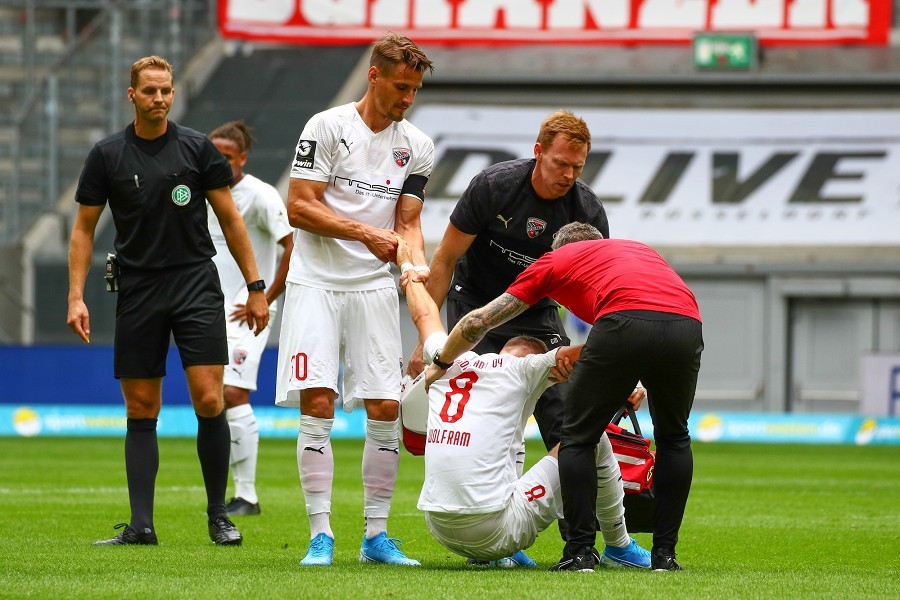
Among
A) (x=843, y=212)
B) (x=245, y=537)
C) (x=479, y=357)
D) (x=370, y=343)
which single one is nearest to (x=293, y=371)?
(x=370, y=343)

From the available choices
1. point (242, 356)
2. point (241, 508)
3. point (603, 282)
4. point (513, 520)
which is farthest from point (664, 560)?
point (242, 356)

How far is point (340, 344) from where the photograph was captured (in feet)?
21.0

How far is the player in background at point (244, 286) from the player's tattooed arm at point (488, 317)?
10.8 ft

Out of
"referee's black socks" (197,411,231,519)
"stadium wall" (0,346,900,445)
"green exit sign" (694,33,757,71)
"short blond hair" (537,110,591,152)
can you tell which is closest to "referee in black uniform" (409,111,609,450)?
"short blond hair" (537,110,591,152)

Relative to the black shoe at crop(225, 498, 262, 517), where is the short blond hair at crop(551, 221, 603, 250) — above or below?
above

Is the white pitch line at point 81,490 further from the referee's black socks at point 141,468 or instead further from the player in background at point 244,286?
the referee's black socks at point 141,468

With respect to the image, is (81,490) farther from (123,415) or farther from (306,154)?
(123,415)

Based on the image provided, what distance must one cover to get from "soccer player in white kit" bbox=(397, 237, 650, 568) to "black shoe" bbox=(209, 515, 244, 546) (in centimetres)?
136

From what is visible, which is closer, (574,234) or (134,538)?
(574,234)

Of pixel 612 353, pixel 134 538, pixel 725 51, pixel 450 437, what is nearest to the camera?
pixel 612 353

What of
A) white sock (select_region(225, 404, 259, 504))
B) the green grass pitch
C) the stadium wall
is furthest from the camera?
the stadium wall

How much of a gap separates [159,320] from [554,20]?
2020cm

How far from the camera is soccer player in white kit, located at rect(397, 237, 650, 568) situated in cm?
574

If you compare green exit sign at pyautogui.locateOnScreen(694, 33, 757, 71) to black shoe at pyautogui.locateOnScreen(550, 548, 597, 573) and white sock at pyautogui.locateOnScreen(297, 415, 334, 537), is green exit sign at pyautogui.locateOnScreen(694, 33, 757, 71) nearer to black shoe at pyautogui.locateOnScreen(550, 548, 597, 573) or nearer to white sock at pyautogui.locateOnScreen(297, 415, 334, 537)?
white sock at pyautogui.locateOnScreen(297, 415, 334, 537)
